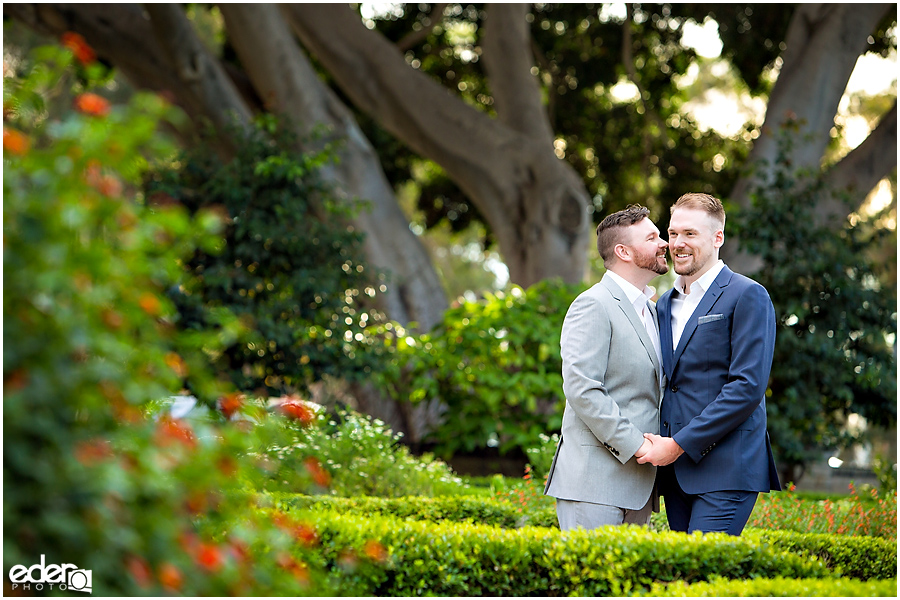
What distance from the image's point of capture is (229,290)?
8.25 metres

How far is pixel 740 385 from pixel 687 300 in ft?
1.83

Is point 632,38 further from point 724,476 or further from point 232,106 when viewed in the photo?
point 724,476

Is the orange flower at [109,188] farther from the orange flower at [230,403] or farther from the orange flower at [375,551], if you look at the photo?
the orange flower at [375,551]

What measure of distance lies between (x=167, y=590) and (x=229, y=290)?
6840 mm

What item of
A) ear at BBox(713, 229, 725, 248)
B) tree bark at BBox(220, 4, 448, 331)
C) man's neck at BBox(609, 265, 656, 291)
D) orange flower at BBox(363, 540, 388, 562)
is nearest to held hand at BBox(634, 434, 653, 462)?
man's neck at BBox(609, 265, 656, 291)

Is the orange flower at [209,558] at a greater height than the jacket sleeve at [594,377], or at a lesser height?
lesser

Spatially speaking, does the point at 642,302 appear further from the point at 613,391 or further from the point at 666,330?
the point at 613,391

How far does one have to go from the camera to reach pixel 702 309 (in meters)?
3.66

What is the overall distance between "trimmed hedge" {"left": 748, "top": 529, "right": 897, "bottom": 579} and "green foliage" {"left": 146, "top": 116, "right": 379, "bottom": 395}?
17.3 feet

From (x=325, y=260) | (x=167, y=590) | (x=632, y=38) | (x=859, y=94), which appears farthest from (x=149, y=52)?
A: (x=859, y=94)

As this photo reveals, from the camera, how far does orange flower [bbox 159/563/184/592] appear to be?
1523 millimetres

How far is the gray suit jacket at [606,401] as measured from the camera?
136 inches

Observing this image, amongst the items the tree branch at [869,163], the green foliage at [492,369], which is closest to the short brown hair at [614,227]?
the green foliage at [492,369]

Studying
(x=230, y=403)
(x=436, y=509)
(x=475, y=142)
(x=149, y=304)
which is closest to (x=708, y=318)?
(x=436, y=509)
